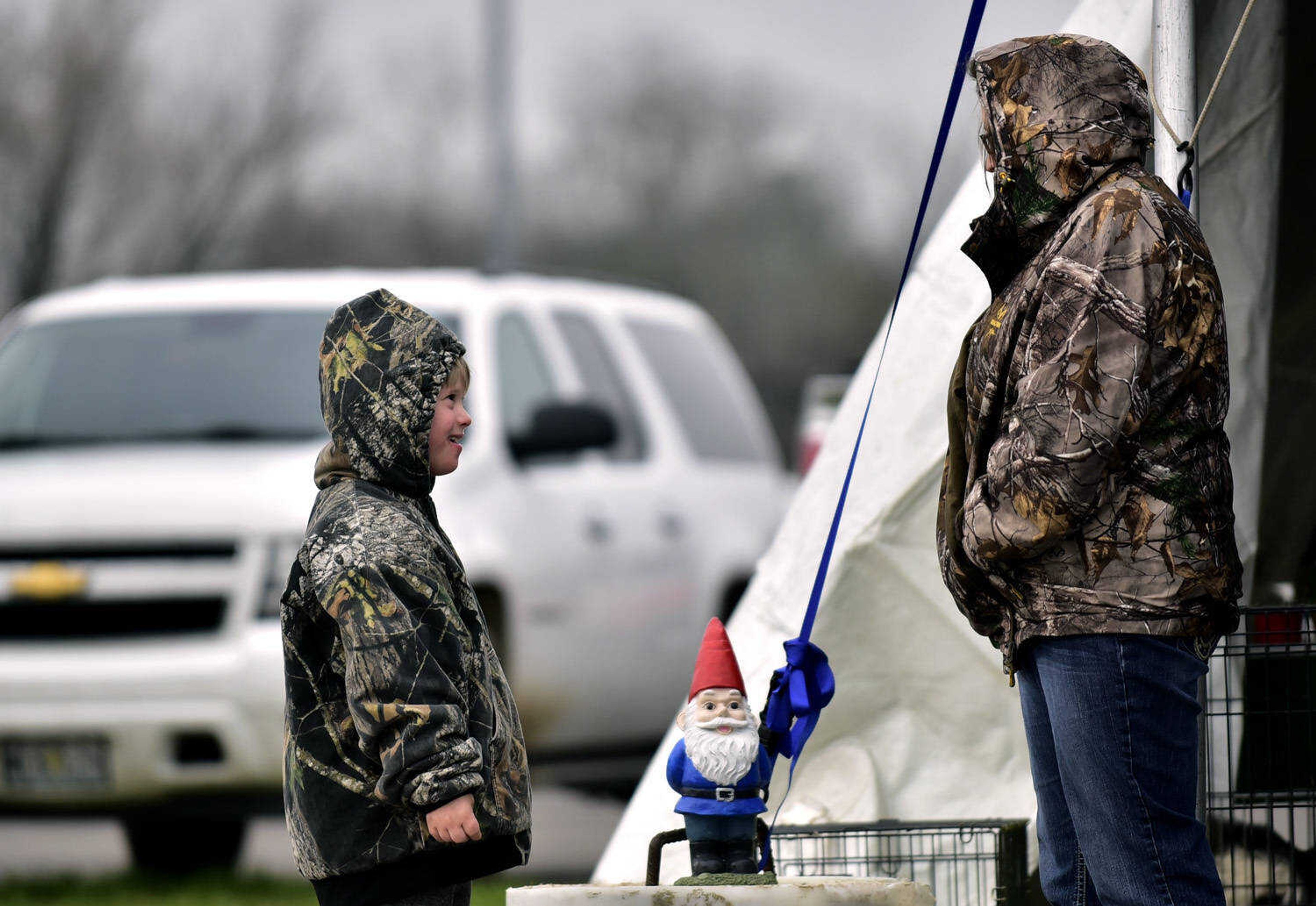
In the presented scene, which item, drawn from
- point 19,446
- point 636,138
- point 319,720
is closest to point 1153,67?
point 319,720

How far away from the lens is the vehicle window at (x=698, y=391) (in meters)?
8.80

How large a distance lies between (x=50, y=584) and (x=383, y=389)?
3.80 meters

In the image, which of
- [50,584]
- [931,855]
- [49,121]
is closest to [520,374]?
[50,584]

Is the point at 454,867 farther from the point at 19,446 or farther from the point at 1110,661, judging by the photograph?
the point at 19,446

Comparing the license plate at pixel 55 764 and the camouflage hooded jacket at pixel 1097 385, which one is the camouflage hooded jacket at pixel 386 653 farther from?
the license plate at pixel 55 764

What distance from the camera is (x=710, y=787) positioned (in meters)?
3.46

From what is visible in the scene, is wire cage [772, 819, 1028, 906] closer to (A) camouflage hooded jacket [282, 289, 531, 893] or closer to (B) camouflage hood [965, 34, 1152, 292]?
(A) camouflage hooded jacket [282, 289, 531, 893]

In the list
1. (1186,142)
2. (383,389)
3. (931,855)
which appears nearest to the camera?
(383,389)

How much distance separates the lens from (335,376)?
10.4 ft

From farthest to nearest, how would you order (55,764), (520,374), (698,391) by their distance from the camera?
(698,391) < (520,374) < (55,764)

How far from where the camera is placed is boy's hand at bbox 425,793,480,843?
288cm

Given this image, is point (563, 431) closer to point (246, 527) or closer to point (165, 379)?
point (246, 527)

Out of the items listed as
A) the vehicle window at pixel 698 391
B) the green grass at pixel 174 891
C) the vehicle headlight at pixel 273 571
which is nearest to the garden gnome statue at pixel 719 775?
the green grass at pixel 174 891

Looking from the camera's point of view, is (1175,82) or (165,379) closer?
(1175,82)
